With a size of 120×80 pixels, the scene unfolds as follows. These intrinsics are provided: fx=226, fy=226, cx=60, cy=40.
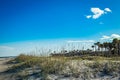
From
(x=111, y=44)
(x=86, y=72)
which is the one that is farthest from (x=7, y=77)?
(x=111, y=44)

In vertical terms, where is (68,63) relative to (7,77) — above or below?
above

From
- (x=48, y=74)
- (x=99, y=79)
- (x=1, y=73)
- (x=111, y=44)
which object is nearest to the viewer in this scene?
(x=99, y=79)

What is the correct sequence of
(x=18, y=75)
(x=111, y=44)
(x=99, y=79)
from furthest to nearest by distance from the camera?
(x=111, y=44) < (x=18, y=75) < (x=99, y=79)

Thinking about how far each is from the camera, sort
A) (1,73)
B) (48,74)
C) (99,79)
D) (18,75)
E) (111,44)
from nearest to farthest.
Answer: (99,79) < (48,74) < (18,75) < (1,73) < (111,44)

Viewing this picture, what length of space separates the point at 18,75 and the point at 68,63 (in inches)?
107

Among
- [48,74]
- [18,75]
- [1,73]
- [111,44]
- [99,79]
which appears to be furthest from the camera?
[111,44]

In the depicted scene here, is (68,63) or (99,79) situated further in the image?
(68,63)

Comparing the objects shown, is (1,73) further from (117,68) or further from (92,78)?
(117,68)

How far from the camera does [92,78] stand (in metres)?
10.4

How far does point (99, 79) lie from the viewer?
10.3 metres

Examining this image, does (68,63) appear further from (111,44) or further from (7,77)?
(111,44)

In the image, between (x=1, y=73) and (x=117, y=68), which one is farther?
(x=1, y=73)

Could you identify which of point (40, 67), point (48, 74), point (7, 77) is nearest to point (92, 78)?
point (48, 74)

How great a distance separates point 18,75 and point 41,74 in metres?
1.41
